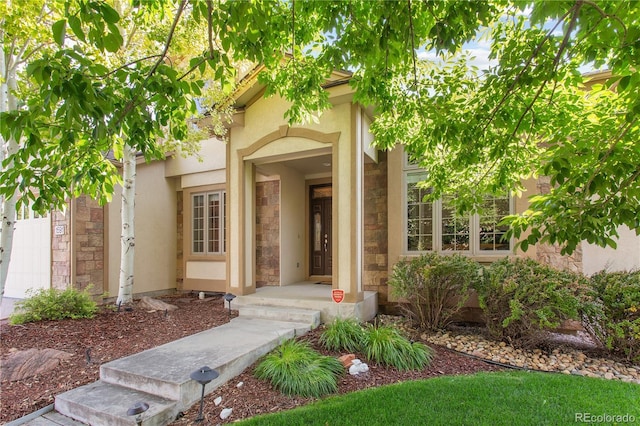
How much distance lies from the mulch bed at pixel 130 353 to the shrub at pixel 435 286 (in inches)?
33.0

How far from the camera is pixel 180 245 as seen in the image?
10.8 m

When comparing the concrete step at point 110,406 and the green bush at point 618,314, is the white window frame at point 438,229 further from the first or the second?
the concrete step at point 110,406

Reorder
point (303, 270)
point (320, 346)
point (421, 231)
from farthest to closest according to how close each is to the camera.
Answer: point (303, 270), point (421, 231), point (320, 346)

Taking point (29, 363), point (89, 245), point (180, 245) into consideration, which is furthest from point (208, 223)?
point (29, 363)

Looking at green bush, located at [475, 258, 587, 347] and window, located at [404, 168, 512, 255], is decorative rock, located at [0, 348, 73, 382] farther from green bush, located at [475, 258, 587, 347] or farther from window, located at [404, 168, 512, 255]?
green bush, located at [475, 258, 587, 347]

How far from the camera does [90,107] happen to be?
7.14 feet

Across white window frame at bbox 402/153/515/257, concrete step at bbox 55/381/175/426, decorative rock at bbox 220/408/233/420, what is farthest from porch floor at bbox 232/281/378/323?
concrete step at bbox 55/381/175/426

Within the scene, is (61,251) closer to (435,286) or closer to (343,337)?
(343,337)

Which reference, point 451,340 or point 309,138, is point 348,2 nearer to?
point 309,138

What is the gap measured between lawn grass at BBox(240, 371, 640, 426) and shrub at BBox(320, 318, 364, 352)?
3.64 ft

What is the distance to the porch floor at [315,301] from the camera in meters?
6.17

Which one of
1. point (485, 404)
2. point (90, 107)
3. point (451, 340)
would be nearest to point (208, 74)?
point (90, 107)

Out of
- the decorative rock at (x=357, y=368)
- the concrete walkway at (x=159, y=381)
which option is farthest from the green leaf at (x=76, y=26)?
the decorative rock at (x=357, y=368)

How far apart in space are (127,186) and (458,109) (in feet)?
24.1
